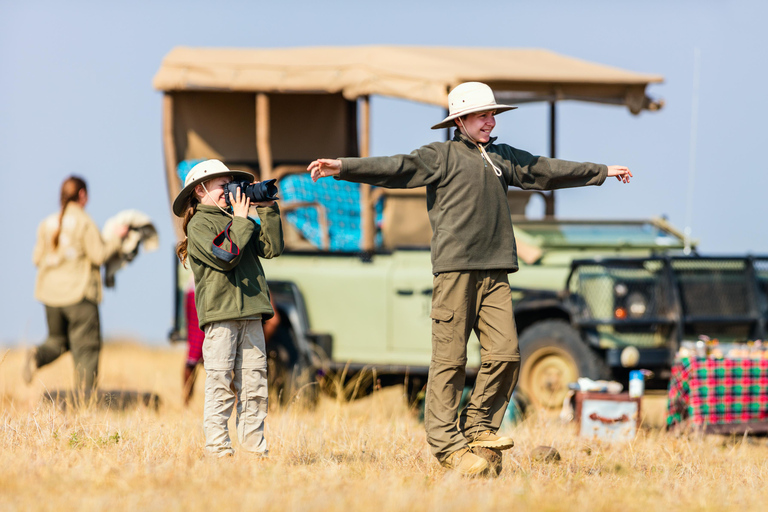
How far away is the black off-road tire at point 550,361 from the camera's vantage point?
321 inches

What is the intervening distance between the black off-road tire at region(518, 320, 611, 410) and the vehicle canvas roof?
1.95 m

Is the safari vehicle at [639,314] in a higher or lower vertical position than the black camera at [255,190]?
lower

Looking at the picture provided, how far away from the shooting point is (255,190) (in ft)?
17.3

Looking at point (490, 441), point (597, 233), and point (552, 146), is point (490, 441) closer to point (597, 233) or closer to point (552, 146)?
point (597, 233)

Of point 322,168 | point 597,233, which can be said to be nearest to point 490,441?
point 322,168

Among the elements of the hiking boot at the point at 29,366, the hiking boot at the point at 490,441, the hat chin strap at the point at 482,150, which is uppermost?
the hat chin strap at the point at 482,150

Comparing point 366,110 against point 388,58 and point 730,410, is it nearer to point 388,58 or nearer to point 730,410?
point 388,58

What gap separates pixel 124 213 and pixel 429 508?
5.82m

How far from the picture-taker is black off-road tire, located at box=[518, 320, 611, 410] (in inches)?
321

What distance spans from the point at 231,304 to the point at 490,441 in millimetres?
1411

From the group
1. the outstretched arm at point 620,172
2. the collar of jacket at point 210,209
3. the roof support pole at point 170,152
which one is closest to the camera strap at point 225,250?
the collar of jacket at point 210,209

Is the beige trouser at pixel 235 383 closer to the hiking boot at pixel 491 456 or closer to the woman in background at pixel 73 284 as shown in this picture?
the hiking boot at pixel 491 456

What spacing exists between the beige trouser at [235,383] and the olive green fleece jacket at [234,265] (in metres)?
0.10

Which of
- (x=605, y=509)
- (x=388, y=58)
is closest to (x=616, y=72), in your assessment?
(x=388, y=58)
